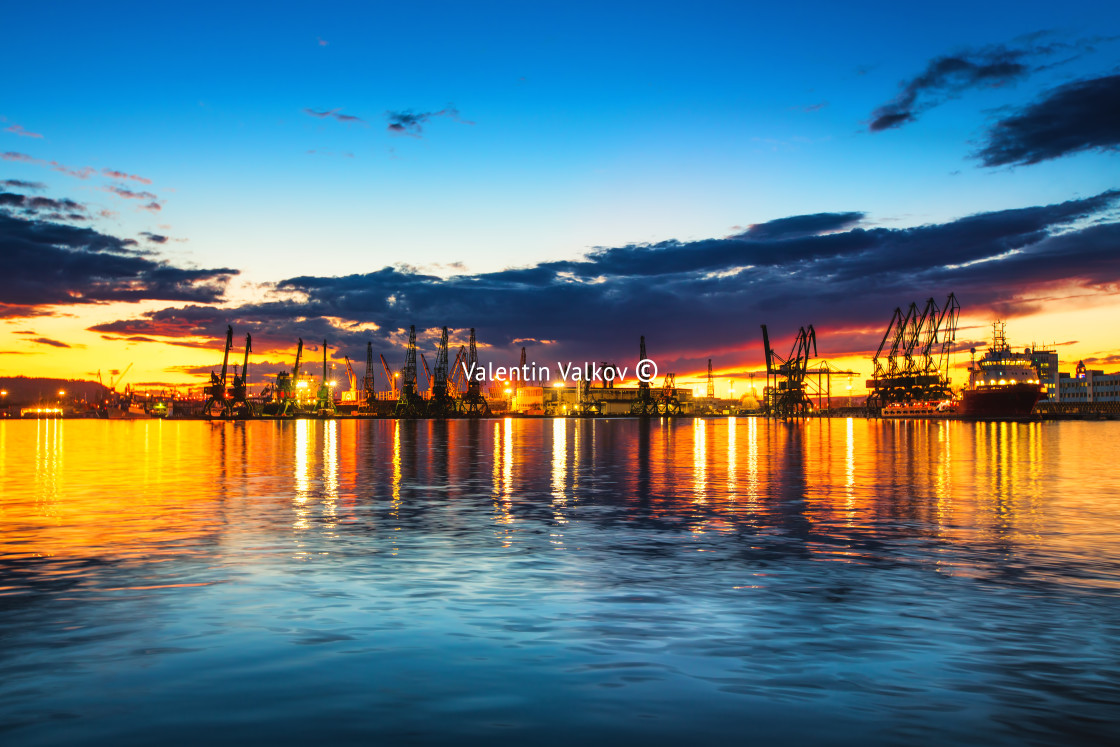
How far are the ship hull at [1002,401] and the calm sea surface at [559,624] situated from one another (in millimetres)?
159305

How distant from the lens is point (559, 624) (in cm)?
1027

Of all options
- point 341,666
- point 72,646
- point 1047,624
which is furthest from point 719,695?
point 72,646

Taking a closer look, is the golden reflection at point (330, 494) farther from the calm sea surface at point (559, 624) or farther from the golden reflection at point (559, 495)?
the golden reflection at point (559, 495)

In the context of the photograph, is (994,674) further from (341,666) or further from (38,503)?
(38,503)

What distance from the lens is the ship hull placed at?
161750 millimetres

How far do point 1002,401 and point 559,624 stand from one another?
182837 mm

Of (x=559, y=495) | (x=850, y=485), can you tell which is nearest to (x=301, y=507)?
(x=559, y=495)

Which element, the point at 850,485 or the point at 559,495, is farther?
the point at 850,485

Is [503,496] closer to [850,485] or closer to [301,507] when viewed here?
[301,507]

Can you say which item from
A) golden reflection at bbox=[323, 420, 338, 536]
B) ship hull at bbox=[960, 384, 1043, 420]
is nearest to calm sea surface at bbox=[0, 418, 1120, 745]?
golden reflection at bbox=[323, 420, 338, 536]

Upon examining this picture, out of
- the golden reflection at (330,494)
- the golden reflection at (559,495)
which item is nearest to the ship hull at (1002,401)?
the golden reflection at (559,495)

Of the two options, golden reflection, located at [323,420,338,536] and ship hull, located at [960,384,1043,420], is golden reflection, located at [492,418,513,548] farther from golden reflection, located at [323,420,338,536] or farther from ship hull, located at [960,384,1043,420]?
ship hull, located at [960,384,1043,420]

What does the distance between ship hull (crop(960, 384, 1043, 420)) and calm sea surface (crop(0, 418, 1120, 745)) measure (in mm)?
159305

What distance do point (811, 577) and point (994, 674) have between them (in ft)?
17.1
